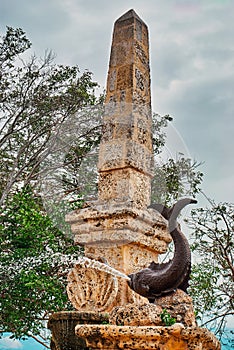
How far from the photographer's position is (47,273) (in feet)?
22.1

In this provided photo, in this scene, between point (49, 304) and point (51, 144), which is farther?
point (51, 144)

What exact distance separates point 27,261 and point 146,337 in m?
4.79

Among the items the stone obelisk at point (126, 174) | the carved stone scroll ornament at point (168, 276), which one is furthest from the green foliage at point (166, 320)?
the stone obelisk at point (126, 174)

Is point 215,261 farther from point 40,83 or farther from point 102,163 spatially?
point 102,163

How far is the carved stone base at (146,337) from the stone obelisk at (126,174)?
1111 millimetres

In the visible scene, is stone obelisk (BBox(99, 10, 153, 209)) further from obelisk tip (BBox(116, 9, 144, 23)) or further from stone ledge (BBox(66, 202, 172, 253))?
stone ledge (BBox(66, 202, 172, 253))

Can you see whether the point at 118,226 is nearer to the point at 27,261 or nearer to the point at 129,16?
the point at 129,16

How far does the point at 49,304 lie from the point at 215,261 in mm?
4008

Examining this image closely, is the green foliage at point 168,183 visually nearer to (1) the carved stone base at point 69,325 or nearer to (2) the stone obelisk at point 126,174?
(2) the stone obelisk at point 126,174

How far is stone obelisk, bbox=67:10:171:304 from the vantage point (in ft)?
10.4

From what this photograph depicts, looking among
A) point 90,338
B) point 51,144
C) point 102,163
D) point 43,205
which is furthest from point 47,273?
point 90,338

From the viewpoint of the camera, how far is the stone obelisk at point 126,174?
3.18m

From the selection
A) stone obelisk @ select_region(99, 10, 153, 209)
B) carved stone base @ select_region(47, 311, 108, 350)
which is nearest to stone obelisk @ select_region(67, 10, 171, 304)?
stone obelisk @ select_region(99, 10, 153, 209)

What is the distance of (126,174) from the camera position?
3486mm
